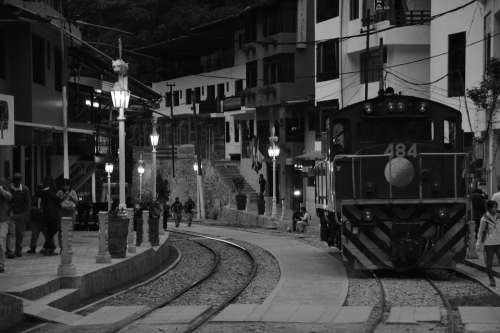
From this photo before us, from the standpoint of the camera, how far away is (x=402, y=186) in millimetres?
19078

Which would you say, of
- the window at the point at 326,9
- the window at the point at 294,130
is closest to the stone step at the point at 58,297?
the window at the point at 326,9

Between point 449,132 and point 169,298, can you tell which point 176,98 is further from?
point 169,298

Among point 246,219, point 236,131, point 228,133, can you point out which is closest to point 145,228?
point 246,219

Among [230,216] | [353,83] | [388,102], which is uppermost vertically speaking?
[353,83]

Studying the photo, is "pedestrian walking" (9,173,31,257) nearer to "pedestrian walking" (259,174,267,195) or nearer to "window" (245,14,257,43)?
"pedestrian walking" (259,174,267,195)

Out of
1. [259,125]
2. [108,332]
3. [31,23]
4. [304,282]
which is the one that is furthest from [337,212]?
[259,125]

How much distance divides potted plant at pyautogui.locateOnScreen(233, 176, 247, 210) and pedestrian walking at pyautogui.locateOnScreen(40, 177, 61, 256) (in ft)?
114

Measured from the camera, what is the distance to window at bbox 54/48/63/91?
32.1 m

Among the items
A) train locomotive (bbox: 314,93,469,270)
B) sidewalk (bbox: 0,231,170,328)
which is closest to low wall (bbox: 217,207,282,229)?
sidewalk (bbox: 0,231,170,328)

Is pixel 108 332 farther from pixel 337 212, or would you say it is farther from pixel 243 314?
pixel 337 212

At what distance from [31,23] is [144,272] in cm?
982

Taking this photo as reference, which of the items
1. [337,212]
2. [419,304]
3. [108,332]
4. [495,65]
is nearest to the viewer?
[108,332]

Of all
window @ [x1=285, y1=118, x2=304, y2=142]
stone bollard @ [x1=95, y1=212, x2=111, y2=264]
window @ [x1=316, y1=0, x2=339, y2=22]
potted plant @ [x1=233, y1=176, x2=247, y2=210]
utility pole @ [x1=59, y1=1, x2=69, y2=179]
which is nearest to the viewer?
stone bollard @ [x1=95, y1=212, x2=111, y2=264]

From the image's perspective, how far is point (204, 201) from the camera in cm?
6372
